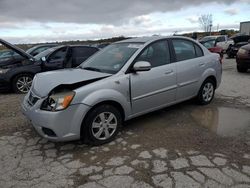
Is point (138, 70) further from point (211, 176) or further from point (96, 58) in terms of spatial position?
point (211, 176)

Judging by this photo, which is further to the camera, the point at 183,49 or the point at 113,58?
the point at 183,49

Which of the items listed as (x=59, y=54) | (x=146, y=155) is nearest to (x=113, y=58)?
(x=146, y=155)

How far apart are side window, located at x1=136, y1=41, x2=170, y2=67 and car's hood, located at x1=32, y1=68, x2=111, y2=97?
0.85 metres

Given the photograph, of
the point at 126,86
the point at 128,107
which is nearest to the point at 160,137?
the point at 128,107

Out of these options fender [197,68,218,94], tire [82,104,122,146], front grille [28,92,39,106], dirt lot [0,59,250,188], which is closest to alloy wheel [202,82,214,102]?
fender [197,68,218,94]

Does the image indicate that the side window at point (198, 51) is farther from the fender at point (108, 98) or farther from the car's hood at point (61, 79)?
the car's hood at point (61, 79)

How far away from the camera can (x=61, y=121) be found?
11.1ft

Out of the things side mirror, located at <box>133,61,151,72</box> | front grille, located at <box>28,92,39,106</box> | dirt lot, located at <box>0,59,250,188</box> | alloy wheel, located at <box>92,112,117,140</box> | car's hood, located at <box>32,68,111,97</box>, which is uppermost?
side mirror, located at <box>133,61,151,72</box>

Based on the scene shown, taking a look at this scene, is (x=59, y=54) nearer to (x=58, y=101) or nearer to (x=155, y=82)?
(x=155, y=82)

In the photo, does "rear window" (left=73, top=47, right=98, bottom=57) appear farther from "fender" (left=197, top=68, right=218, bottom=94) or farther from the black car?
"fender" (left=197, top=68, right=218, bottom=94)

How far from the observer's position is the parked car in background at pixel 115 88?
11.3 ft

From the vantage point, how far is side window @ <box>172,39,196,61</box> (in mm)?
4863

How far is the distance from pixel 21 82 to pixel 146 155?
5.61 metres

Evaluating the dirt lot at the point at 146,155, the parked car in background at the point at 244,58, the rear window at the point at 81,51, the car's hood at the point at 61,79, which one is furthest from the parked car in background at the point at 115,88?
A: the parked car in background at the point at 244,58
